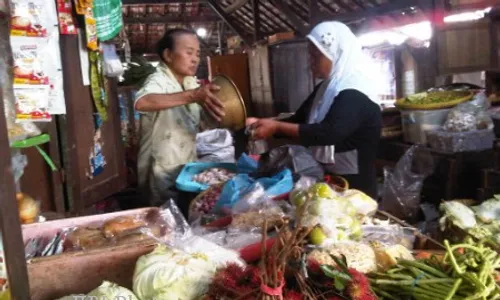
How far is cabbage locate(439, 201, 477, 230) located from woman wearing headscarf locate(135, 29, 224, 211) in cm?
167

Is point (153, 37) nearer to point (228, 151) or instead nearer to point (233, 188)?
point (228, 151)

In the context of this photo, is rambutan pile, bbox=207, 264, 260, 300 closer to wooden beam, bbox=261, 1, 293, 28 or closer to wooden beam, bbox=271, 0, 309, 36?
wooden beam, bbox=271, 0, 309, 36

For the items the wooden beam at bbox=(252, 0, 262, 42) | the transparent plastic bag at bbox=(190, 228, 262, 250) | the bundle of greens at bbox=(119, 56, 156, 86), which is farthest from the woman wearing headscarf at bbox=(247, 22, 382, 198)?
the wooden beam at bbox=(252, 0, 262, 42)

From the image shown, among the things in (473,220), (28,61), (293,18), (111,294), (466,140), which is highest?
(293,18)

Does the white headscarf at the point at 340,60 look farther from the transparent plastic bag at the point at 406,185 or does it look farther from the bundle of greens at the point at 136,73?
the bundle of greens at the point at 136,73

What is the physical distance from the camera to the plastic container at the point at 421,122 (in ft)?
18.9

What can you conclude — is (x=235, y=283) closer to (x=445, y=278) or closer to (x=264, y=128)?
(x=445, y=278)

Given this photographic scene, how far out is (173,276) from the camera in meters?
1.52

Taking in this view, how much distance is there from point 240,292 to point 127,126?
4.69 meters

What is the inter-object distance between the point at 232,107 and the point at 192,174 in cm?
71

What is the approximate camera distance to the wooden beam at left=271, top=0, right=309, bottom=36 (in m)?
11.2

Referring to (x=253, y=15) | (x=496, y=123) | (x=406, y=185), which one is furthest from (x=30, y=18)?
(x=253, y=15)

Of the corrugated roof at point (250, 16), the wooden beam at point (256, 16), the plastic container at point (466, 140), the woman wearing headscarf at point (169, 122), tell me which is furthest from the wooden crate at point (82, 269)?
the wooden beam at point (256, 16)

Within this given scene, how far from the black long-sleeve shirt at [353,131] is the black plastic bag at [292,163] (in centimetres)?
19
